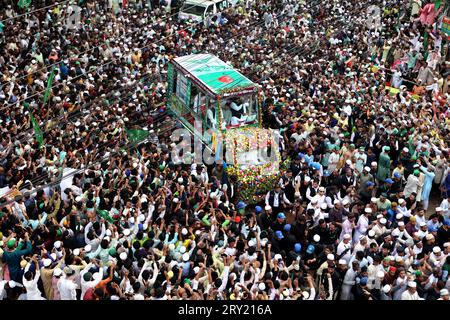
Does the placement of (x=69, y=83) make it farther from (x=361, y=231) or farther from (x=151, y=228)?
(x=361, y=231)

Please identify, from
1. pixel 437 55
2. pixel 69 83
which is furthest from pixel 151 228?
pixel 437 55

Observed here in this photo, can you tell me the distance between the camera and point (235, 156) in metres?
11.9

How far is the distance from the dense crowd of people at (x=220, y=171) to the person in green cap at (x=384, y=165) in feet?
0.19

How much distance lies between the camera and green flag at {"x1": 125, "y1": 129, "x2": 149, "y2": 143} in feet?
42.9

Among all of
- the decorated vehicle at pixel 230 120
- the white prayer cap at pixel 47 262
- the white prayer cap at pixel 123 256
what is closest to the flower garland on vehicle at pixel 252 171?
the decorated vehicle at pixel 230 120

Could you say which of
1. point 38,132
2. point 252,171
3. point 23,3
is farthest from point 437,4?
point 38,132

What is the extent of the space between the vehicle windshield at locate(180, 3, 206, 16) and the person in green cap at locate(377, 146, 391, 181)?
9916 millimetres

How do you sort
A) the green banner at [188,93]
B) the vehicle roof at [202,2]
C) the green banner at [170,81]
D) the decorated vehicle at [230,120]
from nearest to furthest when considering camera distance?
the decorated vehicle at [230,120] → the green banner at [188,93] → the green banner at [170,81] → the vehicle roof at [202,2]

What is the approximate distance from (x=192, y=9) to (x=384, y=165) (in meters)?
10.5

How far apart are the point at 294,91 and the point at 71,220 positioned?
22.7ft

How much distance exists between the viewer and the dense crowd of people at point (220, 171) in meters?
8.93

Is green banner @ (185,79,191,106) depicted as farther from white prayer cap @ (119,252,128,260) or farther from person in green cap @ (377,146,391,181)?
white prayer cap @ (119,252,128,260)

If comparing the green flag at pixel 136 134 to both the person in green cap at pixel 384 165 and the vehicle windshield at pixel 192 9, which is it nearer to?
the person in green cap at pixel 384 165

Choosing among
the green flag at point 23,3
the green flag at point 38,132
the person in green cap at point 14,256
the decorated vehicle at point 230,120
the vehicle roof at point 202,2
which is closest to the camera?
the person in green cap at point 14,256
